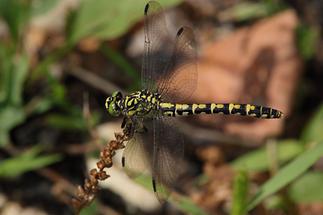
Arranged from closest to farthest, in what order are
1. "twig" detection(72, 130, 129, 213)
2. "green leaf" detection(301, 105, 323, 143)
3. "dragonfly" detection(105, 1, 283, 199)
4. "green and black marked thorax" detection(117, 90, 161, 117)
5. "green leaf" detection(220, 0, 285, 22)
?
"twig" detection(72, 130, 129, 213) < "dragonfly" detection(105, 1, 283, 199) < "green and black marked thorax" detection(117, 90, 161, 117) < "green leaf" detection(301, 105, 323, 143) < "green leaf" detection(220, 0, 285, 22)

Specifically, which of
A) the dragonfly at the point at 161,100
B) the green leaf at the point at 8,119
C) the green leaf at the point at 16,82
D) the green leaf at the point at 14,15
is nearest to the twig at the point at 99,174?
the dragonfly at the point at 161,100

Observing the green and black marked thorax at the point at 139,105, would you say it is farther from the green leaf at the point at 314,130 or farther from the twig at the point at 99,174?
the green leaf at the point at 314,130

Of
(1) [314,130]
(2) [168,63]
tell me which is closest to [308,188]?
(1) [314,130]

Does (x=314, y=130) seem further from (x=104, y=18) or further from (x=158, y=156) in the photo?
(x=104, y=18)

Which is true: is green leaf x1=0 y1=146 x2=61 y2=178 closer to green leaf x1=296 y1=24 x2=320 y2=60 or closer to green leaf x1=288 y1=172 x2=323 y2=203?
green leaf x1=288 y1=172 x2=323 y2=203

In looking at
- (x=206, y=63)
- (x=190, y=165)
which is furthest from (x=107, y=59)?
(x=190, y=165)

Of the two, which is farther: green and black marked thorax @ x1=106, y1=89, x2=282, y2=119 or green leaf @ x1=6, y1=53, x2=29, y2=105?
green leaf @ x1=6, y1=53, x2=29, y2=105

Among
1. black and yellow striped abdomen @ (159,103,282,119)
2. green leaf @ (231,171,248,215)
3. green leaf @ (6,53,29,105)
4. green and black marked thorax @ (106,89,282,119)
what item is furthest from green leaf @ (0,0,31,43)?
green leaf @ (231,171,248,215)
